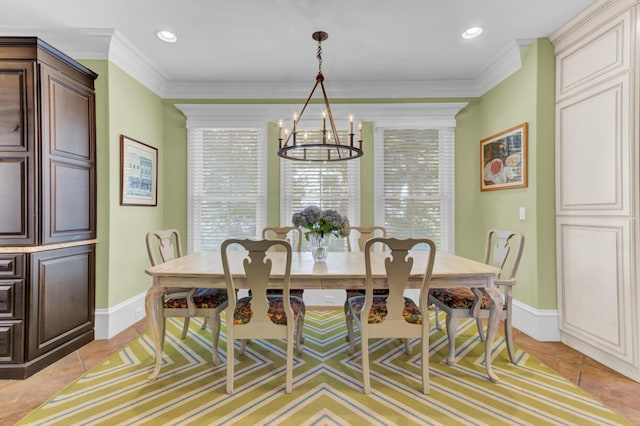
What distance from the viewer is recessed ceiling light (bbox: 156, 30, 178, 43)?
2.82 metres

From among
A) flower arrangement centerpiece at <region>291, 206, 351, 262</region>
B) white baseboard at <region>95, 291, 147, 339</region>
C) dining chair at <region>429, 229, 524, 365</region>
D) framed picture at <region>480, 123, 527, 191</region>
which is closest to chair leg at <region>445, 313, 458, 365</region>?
dining chair at <region>429, 229, 524, 365</region>

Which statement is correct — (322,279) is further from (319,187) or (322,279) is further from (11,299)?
(11,299)

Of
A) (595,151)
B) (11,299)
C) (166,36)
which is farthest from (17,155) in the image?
(595,151)

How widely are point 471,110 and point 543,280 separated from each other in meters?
2.17

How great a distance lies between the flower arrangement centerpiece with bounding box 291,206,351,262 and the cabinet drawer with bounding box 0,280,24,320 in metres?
2.03

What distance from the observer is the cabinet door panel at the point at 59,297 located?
2281 millimetres

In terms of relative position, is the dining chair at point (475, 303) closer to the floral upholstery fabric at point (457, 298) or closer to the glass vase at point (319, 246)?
the floral upholstery fabric at point (457, 298)

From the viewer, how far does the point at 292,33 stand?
2.82 meters

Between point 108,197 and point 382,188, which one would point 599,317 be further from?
point 108,197

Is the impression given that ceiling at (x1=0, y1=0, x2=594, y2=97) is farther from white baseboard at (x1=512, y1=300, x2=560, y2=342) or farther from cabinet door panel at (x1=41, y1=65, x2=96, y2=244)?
white baseboard at (x1=512, y1=300, x2=560, y2=342)

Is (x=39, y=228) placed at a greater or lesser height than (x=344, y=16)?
lesser

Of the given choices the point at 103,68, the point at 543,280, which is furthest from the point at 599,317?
the point at 103,68

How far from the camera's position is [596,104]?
243cm

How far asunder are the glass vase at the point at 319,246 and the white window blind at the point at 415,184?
1.57m
